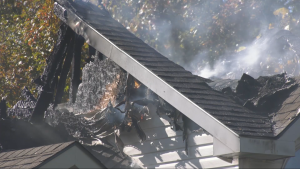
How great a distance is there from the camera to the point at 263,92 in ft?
16.5

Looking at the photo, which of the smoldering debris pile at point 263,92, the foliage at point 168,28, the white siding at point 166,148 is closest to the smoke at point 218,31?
the foliage at point 168,28

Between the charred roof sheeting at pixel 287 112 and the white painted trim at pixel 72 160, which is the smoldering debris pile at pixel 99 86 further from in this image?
the charred roof sheeting at pixel 287 112

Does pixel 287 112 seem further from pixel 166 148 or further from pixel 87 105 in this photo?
pixel 87 105

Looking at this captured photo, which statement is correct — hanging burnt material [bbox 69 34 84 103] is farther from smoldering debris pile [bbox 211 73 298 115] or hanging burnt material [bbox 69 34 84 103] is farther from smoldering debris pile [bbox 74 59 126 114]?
smoldering debris pile [bbox 211 73 298 115]

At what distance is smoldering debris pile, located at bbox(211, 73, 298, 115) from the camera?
15.9 ft

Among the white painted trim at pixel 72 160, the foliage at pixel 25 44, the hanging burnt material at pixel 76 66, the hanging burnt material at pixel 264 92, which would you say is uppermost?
the foliage at pixel 25 44

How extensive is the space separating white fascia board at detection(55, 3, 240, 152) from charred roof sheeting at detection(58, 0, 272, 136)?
0.06 m

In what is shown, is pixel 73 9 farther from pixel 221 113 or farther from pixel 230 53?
pixel 230 53

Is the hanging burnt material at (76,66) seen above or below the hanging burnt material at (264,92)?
above

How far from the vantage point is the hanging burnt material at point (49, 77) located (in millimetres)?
6453

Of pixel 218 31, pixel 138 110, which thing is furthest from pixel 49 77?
pixel 218 31

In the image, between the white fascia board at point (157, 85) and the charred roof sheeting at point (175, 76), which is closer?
the white fascia board at point (157, 85)

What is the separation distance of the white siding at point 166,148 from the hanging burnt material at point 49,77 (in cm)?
164

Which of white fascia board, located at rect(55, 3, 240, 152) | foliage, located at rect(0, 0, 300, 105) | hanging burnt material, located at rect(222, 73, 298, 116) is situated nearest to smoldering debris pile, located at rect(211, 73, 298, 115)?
hanging burnt material, located at rect(222, 73, 298, 116)
